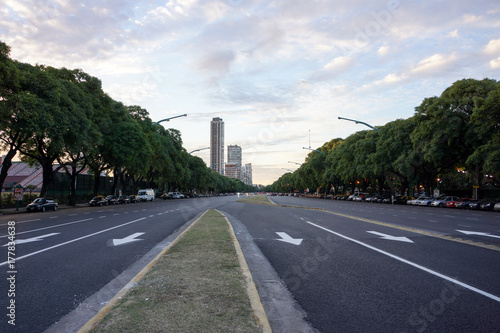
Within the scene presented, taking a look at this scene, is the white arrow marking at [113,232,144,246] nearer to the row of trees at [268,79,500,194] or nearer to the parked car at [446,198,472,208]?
the row of trees at [268,79,500,194]

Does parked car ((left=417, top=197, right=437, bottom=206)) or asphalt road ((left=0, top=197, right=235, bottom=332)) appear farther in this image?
parked car ((left=417, top=197, right=437, bottom=206))

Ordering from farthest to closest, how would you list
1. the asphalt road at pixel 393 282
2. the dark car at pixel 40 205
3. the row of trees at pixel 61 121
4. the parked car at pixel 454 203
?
the parked car at pixel 454 203 → the dark car at pixel 40 205 → the row of trees at pixel 61 121 → the asphalt road at pixel 393 282

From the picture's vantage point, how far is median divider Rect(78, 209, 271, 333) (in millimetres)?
3855

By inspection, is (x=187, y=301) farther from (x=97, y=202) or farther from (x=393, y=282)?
(x=97, y=202)

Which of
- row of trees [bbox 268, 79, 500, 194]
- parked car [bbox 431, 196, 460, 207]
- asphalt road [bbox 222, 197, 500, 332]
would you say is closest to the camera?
asphalt road [bbox 222, 197, 500, 332]

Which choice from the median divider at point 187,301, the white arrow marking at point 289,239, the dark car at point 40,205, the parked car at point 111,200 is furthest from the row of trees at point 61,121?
the median divider at point 187,301

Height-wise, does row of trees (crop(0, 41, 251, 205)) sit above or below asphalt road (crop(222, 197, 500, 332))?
above

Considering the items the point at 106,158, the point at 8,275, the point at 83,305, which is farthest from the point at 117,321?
the point at 106,158

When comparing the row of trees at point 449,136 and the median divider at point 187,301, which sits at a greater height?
the row of trees at point 449,136

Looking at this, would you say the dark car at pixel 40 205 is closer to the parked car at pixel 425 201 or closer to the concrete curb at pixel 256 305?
the concrete curb at pixel 256 305

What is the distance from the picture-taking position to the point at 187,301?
4.65 meters

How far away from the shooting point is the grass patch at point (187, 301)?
386cm

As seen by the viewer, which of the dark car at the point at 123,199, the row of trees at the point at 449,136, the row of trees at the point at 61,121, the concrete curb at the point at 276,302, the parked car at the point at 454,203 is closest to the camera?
the concrete curb at the point at 276,302

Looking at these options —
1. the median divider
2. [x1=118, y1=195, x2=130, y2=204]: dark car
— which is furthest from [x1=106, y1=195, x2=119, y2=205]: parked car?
the median divider
